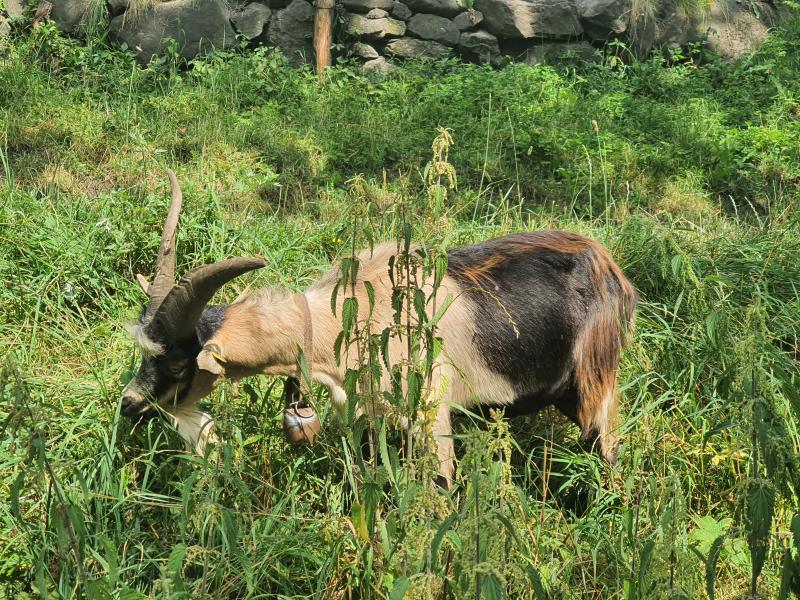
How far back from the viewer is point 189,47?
9062mm

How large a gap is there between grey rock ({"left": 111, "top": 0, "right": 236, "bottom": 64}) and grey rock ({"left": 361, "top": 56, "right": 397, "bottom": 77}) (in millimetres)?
1324

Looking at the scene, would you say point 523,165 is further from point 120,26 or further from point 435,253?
point 435,253

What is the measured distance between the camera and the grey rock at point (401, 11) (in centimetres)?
977

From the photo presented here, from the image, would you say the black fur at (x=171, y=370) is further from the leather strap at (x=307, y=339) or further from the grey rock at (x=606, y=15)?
the grey rock at (x=606, y=15)

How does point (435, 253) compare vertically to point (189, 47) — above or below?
above

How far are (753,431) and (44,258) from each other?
4205 millimetres

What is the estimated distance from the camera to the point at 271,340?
400cm

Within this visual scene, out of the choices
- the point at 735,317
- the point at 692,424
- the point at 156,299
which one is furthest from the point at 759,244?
the point at 156,299

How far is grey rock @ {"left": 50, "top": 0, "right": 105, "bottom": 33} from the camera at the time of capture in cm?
877

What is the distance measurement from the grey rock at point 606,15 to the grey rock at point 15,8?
538 centimetres

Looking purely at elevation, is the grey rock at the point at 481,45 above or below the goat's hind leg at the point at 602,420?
below

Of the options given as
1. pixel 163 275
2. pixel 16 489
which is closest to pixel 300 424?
pixel 163 275

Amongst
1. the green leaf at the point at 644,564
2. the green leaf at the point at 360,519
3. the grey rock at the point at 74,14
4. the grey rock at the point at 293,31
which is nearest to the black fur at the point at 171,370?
the green leaf at the point at 360,519

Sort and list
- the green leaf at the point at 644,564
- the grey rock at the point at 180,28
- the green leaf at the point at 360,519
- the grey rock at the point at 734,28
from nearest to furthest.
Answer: the green leaf at the point at 644,564 → the green leaf at the point at 360,519 → the grey rock at the point at 180,28 → the grey rock at the point at 734,28
